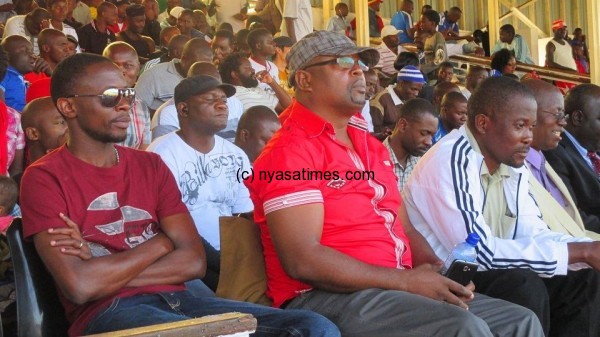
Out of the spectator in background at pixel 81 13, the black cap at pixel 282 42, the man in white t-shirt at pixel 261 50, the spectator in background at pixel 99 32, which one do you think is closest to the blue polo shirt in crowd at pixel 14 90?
the man in white t-shirt at pixel 261 50

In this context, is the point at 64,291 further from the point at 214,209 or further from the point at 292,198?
the point at 214,209

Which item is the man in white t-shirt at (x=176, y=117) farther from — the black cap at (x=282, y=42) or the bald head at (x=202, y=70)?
the black cap at (x=282, y=42)

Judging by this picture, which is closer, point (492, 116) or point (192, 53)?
point (492, 116)

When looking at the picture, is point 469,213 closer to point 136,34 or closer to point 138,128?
point 138,128

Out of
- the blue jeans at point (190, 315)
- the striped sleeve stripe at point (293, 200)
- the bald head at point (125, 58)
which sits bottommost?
the blue jeans at point (190, 315)

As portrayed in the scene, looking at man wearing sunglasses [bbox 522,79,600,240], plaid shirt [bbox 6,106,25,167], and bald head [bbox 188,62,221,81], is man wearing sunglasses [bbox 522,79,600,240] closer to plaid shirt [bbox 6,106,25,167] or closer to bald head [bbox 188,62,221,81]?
bald head [bbox 188,62,221,81]

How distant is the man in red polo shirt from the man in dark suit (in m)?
1.72

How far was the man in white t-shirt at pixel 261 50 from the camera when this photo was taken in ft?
→ 27.6

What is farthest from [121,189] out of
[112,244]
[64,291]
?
[64,291]

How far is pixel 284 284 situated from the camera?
3178 mm

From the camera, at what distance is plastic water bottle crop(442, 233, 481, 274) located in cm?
323

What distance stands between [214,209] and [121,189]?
1.45 metres

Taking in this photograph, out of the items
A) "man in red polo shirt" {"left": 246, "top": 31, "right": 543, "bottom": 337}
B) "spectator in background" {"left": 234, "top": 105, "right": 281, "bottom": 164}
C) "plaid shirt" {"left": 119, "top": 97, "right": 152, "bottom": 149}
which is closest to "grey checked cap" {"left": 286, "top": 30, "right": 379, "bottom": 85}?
"man in red polo shirt" {"left": 246, "top": 31, "right": 543, "bottom": 337}

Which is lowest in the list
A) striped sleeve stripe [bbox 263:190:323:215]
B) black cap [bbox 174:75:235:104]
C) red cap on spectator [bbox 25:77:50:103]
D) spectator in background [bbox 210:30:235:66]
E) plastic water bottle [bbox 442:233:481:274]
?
plastic water bottle [bbox 442:233:481:274]
